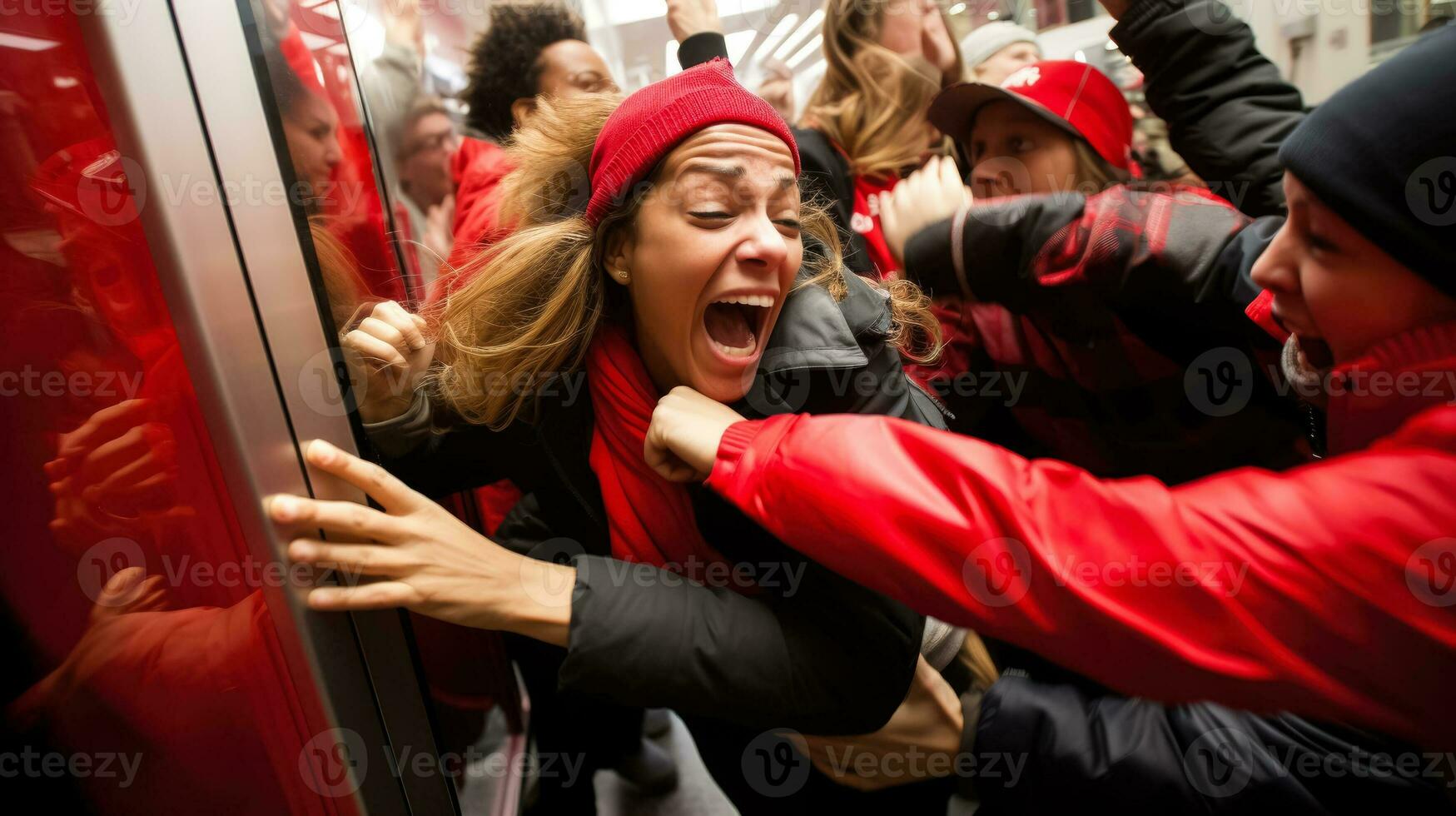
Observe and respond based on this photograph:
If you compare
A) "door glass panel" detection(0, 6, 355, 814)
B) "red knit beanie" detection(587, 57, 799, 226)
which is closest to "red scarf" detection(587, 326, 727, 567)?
"red knit beanie" detection(587, 57, 799, 226)

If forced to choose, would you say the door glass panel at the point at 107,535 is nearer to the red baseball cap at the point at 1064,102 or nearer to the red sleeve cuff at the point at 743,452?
the red sleeve cuff at the point at 743,452

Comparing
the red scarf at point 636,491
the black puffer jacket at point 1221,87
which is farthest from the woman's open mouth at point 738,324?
the black puffer jacket at point 1221,87

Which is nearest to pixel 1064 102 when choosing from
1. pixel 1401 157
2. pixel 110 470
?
pixel 1401 157

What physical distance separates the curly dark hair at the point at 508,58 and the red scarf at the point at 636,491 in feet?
3.55

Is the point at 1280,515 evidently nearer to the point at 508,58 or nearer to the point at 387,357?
the point at 387,357

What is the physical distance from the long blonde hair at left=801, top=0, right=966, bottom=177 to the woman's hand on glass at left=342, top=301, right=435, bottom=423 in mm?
924

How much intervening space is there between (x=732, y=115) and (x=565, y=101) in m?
0.31

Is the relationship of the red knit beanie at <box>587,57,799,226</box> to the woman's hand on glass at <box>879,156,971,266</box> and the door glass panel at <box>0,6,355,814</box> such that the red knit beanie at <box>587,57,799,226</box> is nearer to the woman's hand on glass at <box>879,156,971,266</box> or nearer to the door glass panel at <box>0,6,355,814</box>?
the woman's hand on glass at <box>879,156,971,266</box>

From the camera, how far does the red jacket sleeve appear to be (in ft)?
2.00

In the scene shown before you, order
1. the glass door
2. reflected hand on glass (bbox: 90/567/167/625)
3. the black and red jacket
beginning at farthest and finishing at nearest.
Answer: the black and red jacket
reflected hand on glass (bbox: 90/567/167/625)
the glass door

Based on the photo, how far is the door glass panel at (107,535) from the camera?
0.55 meters

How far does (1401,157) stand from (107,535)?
4.08ft

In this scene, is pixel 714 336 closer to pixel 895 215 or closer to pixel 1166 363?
pixel 895 215

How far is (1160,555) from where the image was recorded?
65 cm
